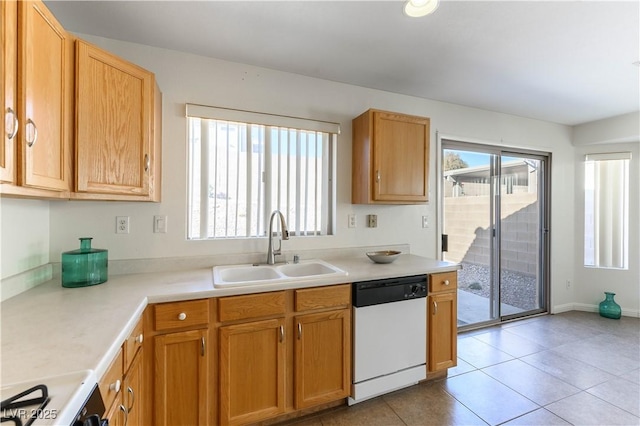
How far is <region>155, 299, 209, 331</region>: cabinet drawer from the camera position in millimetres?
1423

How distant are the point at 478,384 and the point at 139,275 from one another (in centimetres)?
261

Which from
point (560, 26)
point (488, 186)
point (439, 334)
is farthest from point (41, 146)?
point (488, 186)

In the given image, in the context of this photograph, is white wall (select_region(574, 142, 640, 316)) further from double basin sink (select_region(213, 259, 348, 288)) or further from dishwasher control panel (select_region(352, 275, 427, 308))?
double basin sink (select_region(213, 259, 348, 288))

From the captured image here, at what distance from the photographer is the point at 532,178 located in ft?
11.8

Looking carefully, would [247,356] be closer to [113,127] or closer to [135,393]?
[135,393]

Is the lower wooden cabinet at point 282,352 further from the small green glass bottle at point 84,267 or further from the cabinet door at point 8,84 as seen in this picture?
the cabinet door at point 8,84

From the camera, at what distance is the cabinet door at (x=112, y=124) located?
1404 mm

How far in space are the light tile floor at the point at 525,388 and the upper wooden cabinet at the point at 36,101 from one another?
1916mm

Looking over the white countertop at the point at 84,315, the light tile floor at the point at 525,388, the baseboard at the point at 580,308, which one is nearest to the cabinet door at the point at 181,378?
the white countertop at the point at 84,315

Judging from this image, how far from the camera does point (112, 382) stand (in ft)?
3.23

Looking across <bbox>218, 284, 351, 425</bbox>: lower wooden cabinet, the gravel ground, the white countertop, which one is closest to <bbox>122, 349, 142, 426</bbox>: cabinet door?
the white countertop

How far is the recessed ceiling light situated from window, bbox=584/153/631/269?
→ 367 centimetres

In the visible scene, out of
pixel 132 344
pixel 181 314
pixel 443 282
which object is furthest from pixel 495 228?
pixel 132 344

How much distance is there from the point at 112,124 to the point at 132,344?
3.75ft
